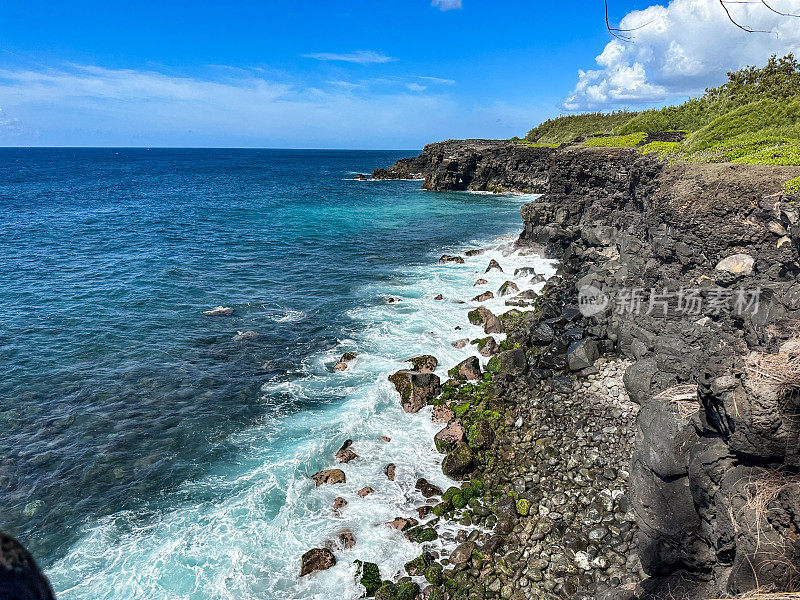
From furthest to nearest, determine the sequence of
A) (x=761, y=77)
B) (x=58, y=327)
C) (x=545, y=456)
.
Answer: (x=761, y=77) → (x=58, y=327) → (x=545, y=456)

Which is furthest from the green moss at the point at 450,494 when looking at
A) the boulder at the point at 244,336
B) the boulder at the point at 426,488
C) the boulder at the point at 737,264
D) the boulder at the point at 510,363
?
the boulder at the point at 737,264

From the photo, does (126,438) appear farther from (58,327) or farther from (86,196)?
(86,196)

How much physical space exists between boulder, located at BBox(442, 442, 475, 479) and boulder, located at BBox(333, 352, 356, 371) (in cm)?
945

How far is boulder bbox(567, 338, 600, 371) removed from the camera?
21078mm

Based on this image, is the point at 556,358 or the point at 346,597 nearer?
the point at 346,597

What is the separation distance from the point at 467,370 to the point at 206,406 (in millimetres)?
12586

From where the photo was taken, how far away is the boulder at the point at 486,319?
1091 inches

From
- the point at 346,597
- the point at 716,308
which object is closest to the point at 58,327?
the point at 346,597

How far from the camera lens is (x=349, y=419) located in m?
20.1

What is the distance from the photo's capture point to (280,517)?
50.0 feet

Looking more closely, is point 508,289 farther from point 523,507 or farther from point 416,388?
point 523,507

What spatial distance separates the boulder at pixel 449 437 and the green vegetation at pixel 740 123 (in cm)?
2536

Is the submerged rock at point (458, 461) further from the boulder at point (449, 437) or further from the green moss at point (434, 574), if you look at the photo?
the green moss at point (434, 574)

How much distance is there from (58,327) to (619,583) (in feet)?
108
